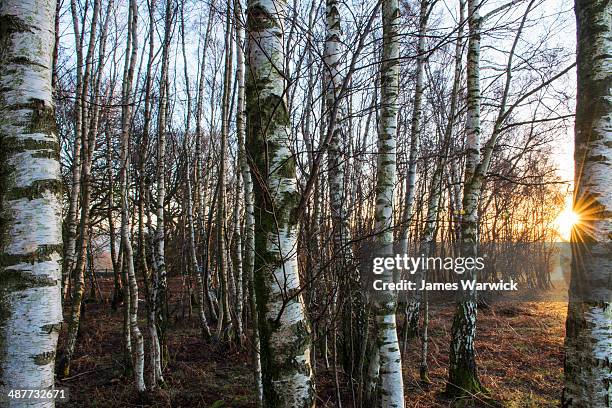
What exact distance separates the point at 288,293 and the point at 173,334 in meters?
7.68

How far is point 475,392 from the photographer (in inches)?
205

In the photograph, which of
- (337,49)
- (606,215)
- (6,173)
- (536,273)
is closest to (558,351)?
(606,215)

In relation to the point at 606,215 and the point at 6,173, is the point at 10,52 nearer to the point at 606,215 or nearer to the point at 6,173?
the point at 6,173

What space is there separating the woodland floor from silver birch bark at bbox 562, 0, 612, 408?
7.32 feet

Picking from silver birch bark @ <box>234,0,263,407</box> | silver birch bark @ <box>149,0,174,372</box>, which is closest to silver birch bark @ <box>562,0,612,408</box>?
silver birch bark @ <box>234,0,263,407</box>

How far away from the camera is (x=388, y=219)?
12.5 feet

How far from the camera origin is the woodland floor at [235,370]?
509 centimetres

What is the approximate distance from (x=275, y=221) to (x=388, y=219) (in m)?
2.04

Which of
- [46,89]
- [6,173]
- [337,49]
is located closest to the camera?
[6,173]

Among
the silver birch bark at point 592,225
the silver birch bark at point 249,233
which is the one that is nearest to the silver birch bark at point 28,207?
the silver birch bark at point 249,233

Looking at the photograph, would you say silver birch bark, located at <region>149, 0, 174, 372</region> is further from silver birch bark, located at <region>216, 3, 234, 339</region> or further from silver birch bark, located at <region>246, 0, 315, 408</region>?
silver birch bark, located at <region>246, 0, 315, 408</region>

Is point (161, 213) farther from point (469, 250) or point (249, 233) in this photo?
point (469, 250)

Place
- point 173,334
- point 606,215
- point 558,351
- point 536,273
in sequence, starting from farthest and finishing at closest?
point 536,273 < point 173,334 < point 558,351 < point 606,215

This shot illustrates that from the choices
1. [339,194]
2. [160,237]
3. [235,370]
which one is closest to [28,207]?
[339,194]
